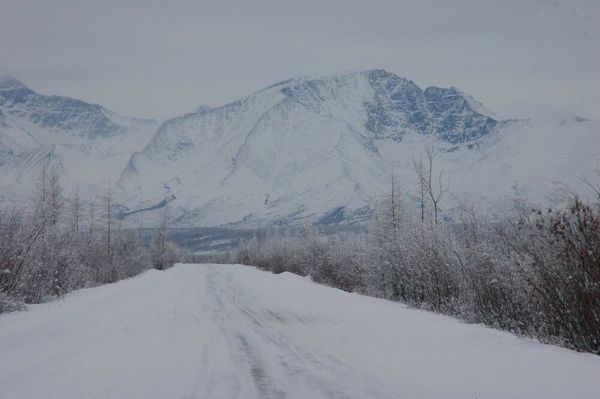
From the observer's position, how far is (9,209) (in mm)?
16219

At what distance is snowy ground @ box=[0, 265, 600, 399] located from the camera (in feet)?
19.8

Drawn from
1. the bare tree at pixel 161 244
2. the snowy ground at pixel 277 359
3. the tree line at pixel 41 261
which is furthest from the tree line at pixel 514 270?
the bare tree at pixel 161 244

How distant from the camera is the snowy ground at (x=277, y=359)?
6.03 m

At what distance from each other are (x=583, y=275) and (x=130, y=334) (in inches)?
300

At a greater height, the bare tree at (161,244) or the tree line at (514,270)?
the tree line at (514,270)

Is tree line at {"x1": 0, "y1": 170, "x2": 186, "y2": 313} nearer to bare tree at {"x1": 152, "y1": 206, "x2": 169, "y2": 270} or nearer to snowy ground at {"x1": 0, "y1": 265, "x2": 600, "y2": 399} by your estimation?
snowy ground at {"x1": 0, "y1": 265, "x2": 600, "y2": 399}

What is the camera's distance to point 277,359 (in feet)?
25.5

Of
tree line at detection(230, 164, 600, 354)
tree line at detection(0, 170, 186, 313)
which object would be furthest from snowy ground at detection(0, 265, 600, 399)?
tree line at detection(0, 170, 186, 313)

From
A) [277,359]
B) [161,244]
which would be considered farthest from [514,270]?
[161,244]

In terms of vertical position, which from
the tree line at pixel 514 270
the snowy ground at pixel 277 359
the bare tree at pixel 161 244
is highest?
the tree line at pixel 514 270

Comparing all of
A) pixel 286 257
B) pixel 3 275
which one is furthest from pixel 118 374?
pixel 286 257

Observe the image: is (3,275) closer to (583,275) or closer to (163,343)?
(163,343)

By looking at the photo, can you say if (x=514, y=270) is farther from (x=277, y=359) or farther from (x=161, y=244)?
(x=161, y=244)

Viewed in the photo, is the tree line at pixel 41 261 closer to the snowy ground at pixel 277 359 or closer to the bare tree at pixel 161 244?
the snowy ground at pixel 277 359
